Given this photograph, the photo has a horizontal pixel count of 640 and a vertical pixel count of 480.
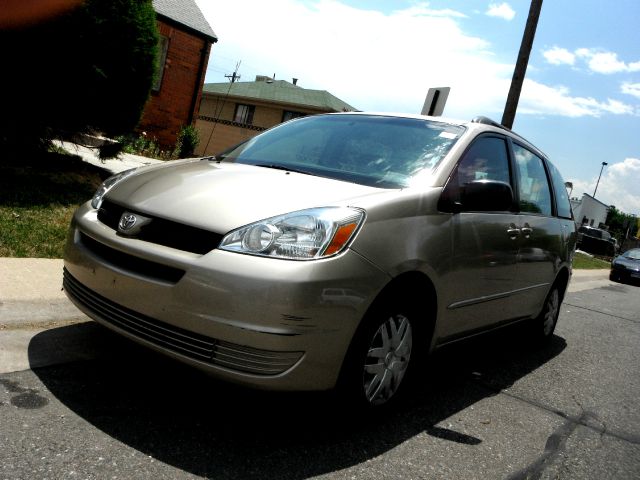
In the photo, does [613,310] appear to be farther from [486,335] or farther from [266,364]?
[266,364]

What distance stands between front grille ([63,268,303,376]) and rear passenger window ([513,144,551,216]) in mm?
2758

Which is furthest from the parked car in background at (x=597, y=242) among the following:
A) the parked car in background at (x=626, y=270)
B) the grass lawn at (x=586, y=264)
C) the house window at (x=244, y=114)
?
the house window at (x=244, y=114)

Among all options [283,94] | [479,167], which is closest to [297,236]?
[479,167]

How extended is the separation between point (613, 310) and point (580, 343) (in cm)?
452

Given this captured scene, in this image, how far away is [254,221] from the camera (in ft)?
8.93

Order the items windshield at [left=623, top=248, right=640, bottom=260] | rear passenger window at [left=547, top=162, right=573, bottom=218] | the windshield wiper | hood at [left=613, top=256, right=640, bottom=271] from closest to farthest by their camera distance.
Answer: the windshield wiper
rear passenger window at [left=547, top=162, right=573, bottom=218]
hood at [left=613, top=256, right=640, bottom=271]
windshield at [left=623, top=248, right=640, bottom=260]

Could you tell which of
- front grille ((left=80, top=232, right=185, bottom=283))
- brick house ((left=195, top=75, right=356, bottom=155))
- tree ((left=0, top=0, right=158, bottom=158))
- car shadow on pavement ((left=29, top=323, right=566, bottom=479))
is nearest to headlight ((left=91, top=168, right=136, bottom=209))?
front grille ((left=80, top=232, right=185, bottom=283))

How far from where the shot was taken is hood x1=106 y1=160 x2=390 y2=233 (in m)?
2.79

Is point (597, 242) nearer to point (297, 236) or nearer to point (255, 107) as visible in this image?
point (255, 107)

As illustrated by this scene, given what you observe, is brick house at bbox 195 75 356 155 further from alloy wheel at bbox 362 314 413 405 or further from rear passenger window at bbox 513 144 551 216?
alloy wheel at bbox 362 314 413 405

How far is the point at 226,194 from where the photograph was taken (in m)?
2.97

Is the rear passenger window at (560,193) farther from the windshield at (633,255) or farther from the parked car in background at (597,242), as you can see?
the parked car in background at (597,242)

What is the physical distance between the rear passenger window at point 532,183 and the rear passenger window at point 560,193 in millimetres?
256

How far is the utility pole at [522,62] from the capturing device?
11.9 m
